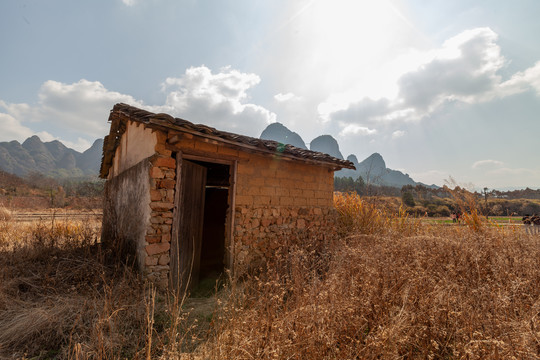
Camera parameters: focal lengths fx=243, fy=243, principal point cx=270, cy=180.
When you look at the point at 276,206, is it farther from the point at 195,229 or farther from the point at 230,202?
the point at 195,229

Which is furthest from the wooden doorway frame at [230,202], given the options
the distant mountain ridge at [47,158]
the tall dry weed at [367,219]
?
the distant mountain ridge at [47,158]

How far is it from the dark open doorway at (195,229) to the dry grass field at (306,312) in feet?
2.04

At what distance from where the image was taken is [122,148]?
6699 millimetres

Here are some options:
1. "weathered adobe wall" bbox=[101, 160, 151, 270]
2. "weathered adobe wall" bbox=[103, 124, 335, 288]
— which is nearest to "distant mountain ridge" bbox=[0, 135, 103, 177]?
"weathered adobe wall" bbox=[101, 160, 151, 270]

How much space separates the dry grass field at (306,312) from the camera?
6.33 ft

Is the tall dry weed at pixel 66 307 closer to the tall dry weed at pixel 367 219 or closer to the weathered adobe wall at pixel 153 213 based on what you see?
the weathered adobe wall at pixel 153 213

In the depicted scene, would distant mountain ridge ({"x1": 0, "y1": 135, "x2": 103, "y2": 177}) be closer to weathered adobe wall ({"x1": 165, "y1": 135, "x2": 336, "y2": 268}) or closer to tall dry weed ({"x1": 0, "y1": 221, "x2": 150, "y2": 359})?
tall dry weed ({"x1": 0, "y1": 221, "x2": 150, "y2": 359})

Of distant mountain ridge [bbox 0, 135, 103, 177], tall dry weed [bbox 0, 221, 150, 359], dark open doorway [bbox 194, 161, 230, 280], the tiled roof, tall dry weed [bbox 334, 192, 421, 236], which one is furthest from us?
distant mountain ridge [bbox 0, 135, 103, 177]

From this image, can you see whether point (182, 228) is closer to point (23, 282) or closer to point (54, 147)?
point (23, 282)

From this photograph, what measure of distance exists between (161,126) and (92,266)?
8.27 ft

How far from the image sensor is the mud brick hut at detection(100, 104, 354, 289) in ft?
13.1

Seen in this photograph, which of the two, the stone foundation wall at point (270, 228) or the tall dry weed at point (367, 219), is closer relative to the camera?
the stone foundation wall at point (270, 228)

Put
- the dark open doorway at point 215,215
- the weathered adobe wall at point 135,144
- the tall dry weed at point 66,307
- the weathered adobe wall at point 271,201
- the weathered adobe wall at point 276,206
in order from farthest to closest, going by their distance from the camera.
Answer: the dark open doorway at point 215,215
the weathered adobe wall at point 276,206
the weathered adobe wall at point 271,201
the weathered adobe wall at point 135,144
the tall dry weed at point 66,307

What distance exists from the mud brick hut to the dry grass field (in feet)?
2.20
